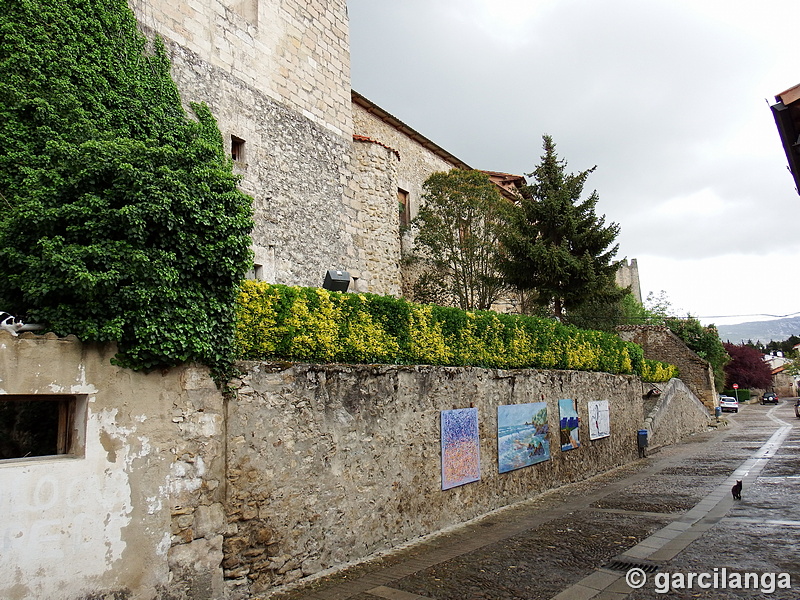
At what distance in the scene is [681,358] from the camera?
31.4 meters

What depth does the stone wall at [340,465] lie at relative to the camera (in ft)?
20.6

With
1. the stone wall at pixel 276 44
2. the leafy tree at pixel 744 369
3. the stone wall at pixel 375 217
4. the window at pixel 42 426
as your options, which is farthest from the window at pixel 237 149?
the leafy tree at pixel 744 369

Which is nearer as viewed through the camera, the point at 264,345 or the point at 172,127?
the point at 264,345

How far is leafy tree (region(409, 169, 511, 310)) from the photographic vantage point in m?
18.3

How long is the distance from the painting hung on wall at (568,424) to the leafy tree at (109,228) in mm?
9343

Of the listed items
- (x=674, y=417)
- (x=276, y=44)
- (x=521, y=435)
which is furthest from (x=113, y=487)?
(x=674, y=417)

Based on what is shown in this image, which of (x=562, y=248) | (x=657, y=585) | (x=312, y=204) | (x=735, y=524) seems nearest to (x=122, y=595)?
(x=657, y=585)

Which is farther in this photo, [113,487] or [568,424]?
[568,424]

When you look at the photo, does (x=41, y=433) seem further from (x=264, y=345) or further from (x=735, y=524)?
(x=735, y=524)

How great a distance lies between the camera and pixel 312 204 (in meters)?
13.7

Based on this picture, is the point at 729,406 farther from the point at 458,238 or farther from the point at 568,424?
the point at 568,424

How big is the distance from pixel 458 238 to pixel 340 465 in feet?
40.5

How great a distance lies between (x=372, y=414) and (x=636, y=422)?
534 inches

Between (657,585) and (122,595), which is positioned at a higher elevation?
(122,595)
